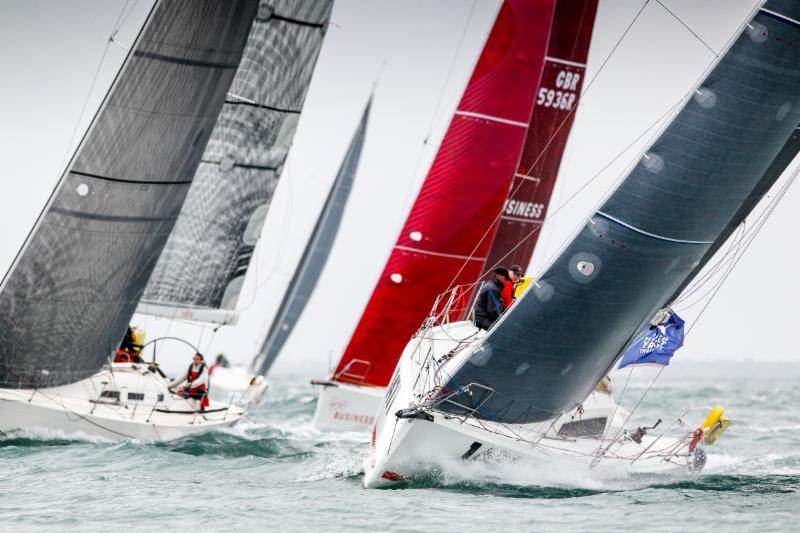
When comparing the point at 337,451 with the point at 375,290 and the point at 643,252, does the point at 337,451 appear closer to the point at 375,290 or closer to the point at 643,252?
the point at 375,290

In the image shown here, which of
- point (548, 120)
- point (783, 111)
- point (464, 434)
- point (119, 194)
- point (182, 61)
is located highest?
point (548, 120)

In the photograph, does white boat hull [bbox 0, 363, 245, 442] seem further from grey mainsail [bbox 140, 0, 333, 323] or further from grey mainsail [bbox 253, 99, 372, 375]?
grey mainsail [bbox 253, 99, 372, 375]

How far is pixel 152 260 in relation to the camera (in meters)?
13.0

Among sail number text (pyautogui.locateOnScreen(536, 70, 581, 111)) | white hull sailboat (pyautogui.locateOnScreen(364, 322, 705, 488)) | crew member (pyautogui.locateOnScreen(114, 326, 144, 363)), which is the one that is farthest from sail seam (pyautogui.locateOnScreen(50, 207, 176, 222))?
sail number text (pyautogui.locateOnScreen(536, 70, 581, 111))

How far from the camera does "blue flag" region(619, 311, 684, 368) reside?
11.9 m

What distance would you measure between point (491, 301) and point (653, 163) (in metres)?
2.15

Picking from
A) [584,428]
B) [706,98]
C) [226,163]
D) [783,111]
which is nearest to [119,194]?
[226,163]

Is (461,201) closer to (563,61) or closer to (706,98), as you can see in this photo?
(563,61)

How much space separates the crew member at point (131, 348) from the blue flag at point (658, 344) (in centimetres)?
625

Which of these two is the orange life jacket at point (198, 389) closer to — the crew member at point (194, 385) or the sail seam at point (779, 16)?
the crew member at point (194, 385)

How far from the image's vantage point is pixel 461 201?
17.1 meters

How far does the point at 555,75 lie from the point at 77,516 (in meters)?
11.4

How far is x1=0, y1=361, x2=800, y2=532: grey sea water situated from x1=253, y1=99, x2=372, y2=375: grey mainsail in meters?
17.0

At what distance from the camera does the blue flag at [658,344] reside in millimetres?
11922
